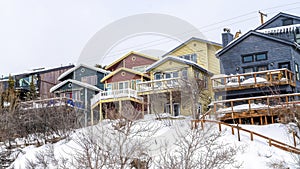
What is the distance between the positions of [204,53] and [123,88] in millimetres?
6885

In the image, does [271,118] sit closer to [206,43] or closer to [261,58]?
[261,58]

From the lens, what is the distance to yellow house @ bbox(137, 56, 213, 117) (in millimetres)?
24553

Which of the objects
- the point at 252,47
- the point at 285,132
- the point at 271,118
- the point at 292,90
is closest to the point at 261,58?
the point at 252,47

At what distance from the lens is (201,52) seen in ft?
100

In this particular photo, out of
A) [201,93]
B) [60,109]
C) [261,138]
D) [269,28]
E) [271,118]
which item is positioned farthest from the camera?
[269,28]

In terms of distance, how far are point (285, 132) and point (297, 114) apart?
232cm

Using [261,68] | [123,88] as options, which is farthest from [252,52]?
[123,88]

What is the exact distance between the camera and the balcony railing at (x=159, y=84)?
25453mm

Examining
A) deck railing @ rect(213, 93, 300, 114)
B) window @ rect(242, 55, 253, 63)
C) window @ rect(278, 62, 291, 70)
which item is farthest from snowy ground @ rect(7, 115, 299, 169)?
window @ rect(242, 55, 253, 63)

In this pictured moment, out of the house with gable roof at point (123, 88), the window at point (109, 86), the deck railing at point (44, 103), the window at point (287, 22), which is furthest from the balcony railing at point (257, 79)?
the deck railing at point (44, 103)

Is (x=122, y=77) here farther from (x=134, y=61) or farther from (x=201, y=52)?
(x=201, y=52)

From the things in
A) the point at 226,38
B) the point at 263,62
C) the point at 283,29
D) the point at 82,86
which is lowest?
the point at 82,86

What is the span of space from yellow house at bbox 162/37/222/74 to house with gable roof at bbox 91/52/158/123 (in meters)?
2.51

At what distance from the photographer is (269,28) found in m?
27.6
